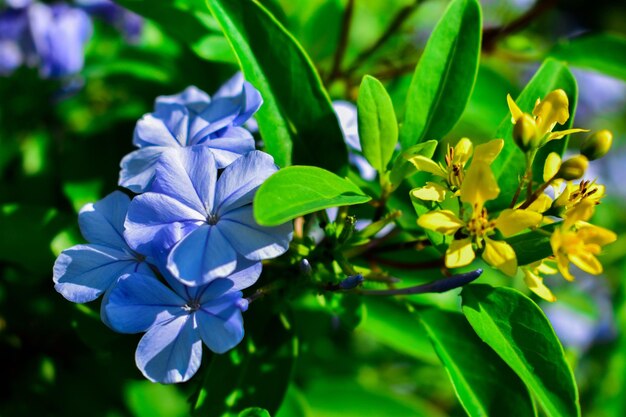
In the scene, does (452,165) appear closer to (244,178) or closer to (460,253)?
(460,253)

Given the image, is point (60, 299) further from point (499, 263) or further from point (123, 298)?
point (499, 263)

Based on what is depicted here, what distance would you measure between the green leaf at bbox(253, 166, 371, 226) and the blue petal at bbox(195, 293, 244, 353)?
142 mm

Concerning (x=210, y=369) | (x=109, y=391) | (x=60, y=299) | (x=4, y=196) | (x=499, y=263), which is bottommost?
(x=109, y=391)

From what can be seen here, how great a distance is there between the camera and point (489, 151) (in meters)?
1.01

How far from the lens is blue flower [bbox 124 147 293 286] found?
3.19 feet

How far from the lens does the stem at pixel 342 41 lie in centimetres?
165

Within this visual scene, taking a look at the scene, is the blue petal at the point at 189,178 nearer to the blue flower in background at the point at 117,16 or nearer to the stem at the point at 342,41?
the stem at the point at 342,41

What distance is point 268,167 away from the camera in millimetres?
1047

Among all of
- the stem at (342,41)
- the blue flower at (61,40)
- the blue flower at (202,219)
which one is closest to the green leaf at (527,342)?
the blue flower at (202,219)

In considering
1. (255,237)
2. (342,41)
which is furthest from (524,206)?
(342,41)

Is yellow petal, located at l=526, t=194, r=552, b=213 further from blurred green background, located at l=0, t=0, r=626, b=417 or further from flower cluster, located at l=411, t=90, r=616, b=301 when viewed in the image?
blurred green background, located at l=0, t=0, r=626, b=417

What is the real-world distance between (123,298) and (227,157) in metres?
0.28

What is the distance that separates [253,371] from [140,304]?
36 cm

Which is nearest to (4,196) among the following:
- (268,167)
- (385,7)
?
(268,167)
